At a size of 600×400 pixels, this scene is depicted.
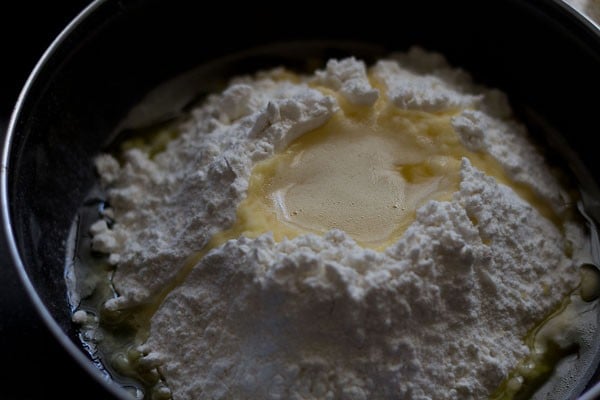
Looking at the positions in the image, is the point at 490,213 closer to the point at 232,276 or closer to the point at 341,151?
the point at 341,151

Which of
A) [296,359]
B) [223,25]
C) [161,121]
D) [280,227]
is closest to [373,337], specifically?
[296,359]

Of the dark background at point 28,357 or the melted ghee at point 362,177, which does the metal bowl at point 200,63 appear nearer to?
the dark background at point 28,357

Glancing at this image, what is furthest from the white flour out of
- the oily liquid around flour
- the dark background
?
the dark background

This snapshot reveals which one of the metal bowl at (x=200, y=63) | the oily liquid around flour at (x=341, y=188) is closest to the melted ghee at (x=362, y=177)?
the oily liquid around flour at (x=341, y=188)

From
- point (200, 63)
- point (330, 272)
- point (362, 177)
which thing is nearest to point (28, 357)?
point (330, 272)

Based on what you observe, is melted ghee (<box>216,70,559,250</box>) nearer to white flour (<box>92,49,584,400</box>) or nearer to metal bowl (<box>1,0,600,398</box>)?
white flour (<box>92,49,584,400</box>)
